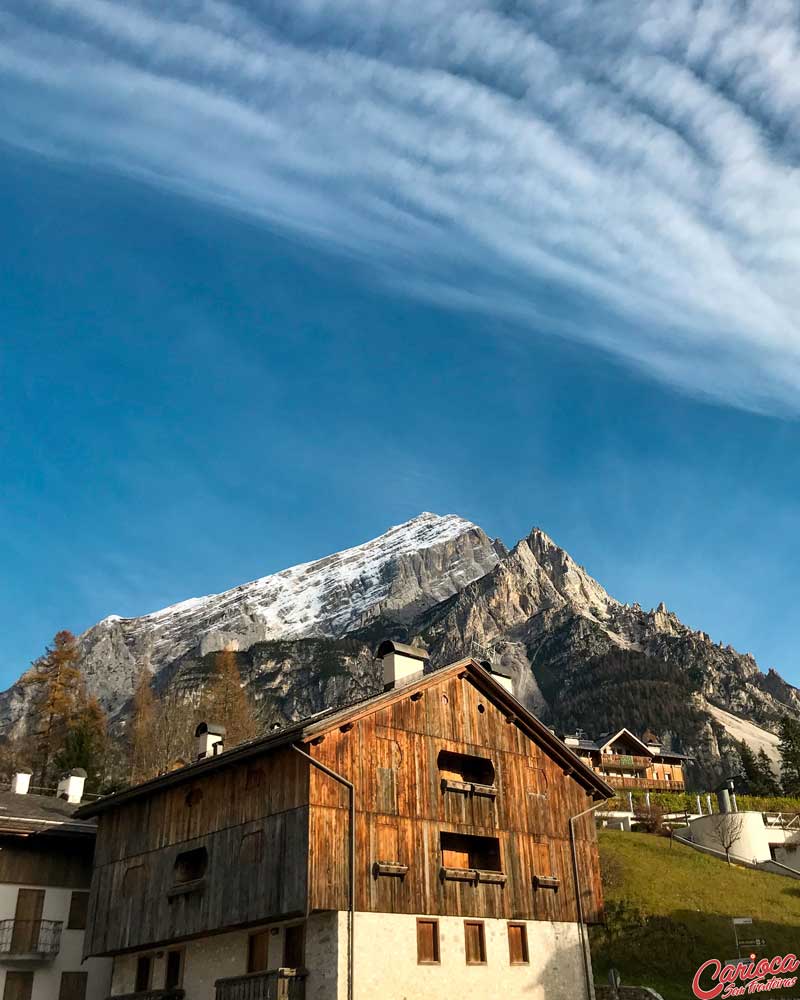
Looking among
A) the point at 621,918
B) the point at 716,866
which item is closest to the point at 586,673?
the point at 716,866

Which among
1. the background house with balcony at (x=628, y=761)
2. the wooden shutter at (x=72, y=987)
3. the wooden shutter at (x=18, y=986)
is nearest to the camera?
the wooden shutter at (x=18, y=986)

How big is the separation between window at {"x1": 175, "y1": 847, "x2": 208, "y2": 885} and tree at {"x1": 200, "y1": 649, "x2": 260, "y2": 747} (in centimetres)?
4955

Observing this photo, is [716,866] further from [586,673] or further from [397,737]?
[586,673]

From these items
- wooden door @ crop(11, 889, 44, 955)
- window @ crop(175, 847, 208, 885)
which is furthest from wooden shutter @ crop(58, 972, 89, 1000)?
window @ crop(175, 847, 208, 885)

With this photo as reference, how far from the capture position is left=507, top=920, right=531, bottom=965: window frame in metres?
31.2

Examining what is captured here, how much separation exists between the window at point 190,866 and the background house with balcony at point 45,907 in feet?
21.6

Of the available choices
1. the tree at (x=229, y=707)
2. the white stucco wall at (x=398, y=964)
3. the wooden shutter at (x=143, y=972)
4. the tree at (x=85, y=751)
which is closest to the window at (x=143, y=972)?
the wooden shutter at (x=143, y=972)

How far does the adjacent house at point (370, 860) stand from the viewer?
27.6m

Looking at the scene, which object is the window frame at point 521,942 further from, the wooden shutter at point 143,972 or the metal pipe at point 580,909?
the wooden shutter at point 143,972

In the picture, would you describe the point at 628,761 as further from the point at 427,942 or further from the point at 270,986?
the point at 270,986

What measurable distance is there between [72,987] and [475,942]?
703 inches

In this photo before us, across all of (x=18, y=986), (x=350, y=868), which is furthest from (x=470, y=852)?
(x=18, y=986)

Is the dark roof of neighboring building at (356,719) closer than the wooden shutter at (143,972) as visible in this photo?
Yes

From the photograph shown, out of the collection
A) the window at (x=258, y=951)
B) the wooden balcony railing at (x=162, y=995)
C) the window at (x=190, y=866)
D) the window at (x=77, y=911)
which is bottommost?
the wooden balcony railing at (x=162, y=995)
